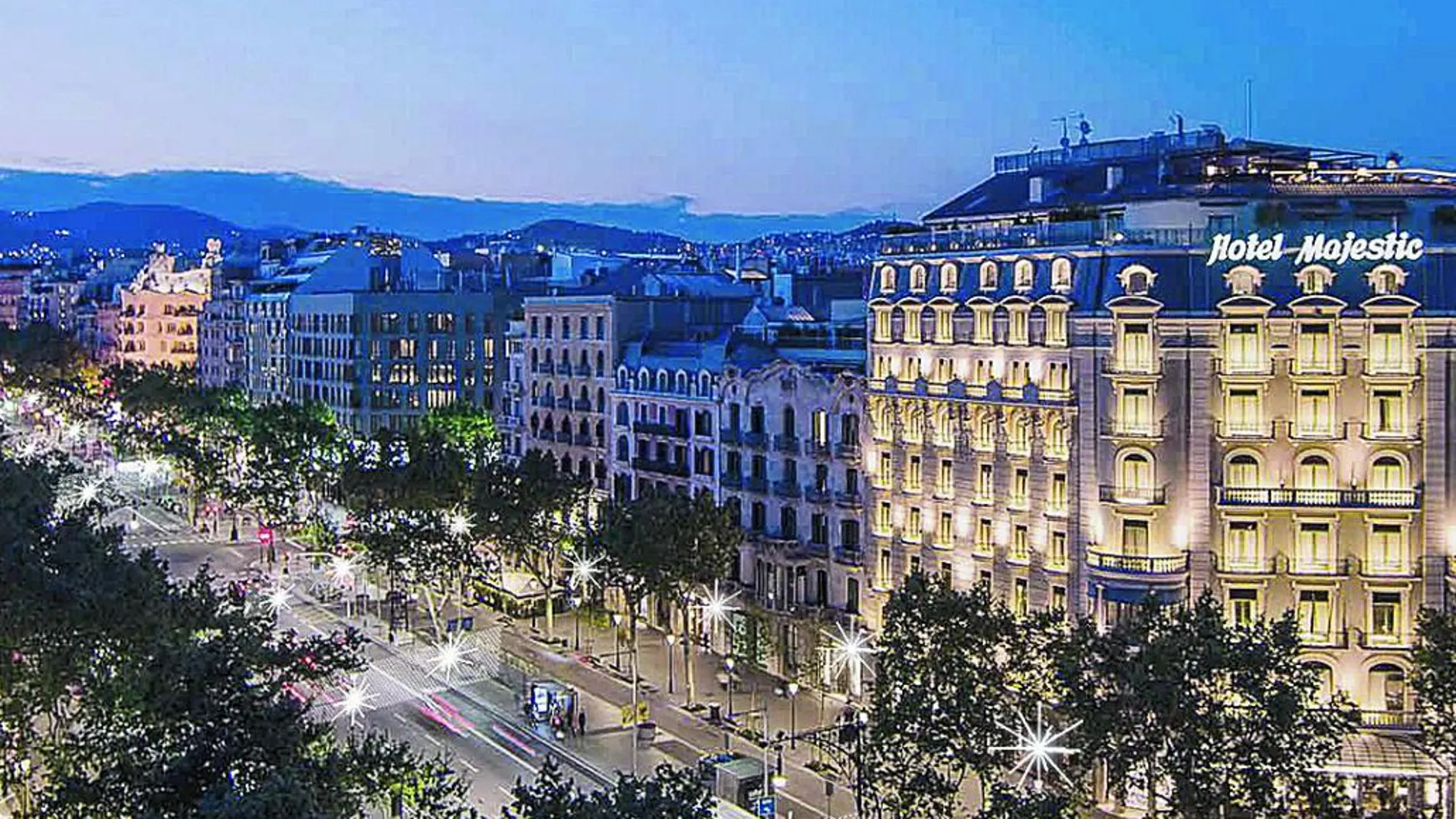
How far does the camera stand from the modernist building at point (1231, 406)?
229ft

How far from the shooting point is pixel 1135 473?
241 feet

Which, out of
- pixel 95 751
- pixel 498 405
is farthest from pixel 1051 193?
pixel 498 405

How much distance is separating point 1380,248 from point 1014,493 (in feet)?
66.6

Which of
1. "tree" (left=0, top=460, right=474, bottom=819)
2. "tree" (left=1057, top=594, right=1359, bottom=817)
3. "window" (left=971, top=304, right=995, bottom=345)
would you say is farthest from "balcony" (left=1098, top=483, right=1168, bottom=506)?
"tree" (left=0, top=460, right=474, bottom=819)

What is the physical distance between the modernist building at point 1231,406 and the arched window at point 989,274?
0.65 ft

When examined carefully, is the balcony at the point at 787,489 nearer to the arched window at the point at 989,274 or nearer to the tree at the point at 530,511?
the tree at the point at 530,511

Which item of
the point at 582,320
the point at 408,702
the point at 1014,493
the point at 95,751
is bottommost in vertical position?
the point at 408,702


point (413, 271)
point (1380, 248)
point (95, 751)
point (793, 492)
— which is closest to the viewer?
point (95, 751)

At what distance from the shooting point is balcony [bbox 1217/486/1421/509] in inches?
2744

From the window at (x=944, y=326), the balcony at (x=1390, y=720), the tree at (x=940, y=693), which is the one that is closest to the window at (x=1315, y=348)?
the balcony at (x=1390, y=720)

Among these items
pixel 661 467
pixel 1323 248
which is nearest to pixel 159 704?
pixel 1323 248

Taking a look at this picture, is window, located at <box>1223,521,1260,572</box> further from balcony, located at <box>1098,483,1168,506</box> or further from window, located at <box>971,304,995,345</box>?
window, located at <box>971,304,995,345</box>

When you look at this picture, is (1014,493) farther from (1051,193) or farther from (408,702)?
(408,702)

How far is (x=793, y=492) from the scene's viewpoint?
9544 cm
